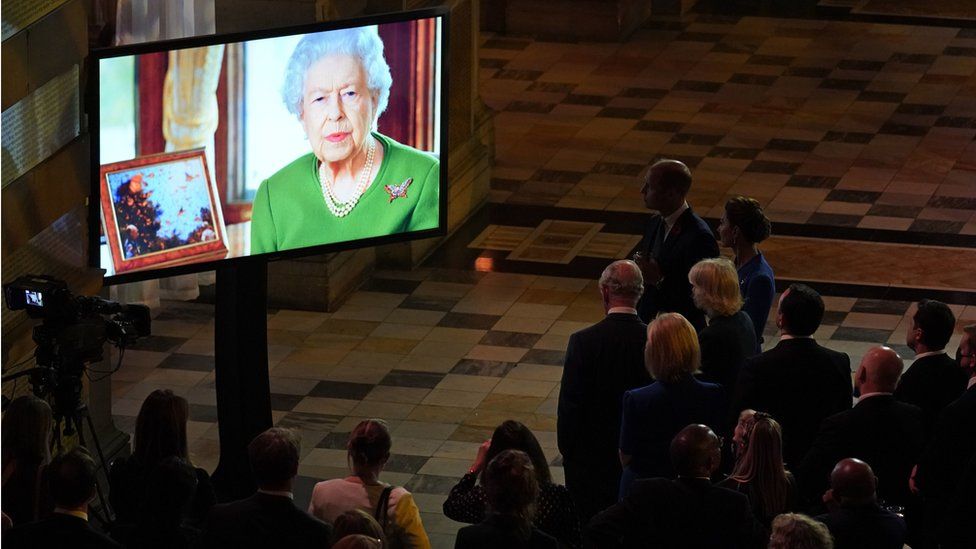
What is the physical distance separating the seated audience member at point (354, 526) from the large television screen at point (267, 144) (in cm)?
225

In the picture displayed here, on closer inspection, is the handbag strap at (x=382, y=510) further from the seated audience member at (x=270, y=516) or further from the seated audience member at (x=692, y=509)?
the seated audience member at (x=692, y=509)

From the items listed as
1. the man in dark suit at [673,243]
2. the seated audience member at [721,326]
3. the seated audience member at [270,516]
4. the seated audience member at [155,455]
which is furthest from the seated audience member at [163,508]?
the man in dark suit at [673,243]

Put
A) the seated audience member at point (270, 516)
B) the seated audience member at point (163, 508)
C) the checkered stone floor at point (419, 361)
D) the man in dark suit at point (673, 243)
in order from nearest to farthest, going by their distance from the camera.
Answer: the seated audience member at point (270, 516) < the seated audience member at point (163, 508) < the man in dark suit at point (673, 243) < the checkered stone floor at point (419, 361)

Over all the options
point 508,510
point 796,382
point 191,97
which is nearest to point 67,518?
point 508,510

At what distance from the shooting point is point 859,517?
5.11 metres

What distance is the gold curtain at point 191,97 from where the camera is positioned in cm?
671

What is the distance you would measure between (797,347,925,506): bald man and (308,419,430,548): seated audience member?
1232mm

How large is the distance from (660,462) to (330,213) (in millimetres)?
1925

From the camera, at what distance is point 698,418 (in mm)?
5910

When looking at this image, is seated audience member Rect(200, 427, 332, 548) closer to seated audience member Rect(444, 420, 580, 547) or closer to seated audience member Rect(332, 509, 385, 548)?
seated audience member Rect(332, 509, 385, 548)

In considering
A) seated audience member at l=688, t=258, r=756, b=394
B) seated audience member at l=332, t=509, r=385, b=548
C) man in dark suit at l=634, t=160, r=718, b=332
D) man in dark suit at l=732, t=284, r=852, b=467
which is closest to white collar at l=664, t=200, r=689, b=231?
man in dark suit at l=634, t=160, r=718, b=332

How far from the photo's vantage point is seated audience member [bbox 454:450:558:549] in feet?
16.0

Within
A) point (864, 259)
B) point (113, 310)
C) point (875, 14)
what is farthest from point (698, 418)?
point (875, 14)

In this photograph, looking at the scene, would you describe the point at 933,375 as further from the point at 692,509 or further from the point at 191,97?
the point at 191,97
